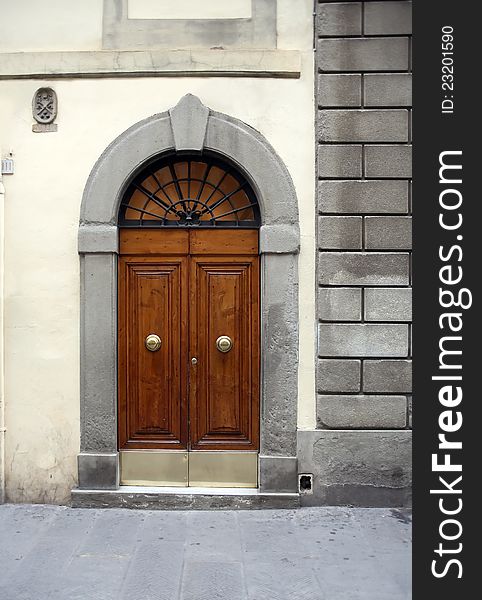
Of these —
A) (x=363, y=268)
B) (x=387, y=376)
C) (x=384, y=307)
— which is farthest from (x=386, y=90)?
(x=387, y=376)

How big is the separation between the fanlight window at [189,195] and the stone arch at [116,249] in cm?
22

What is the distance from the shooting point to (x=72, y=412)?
645 centimetres

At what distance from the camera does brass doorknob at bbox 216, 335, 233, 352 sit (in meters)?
6.46

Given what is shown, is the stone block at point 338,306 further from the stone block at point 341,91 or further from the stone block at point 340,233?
the stone block at point 341,91

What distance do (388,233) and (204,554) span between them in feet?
12.1

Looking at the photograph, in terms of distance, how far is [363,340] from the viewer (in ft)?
20.8

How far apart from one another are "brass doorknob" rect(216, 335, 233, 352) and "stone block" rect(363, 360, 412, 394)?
1470 mm

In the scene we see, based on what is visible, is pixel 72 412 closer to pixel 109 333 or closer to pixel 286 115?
pixel 109 333

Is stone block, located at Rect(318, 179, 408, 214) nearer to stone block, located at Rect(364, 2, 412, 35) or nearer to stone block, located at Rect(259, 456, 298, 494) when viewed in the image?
stone block, located at Rect(364, 2, 412, 35)

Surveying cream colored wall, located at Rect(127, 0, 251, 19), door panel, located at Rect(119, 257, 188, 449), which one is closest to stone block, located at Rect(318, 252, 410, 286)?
door panel, located at Rect(119, 257, 188, 449)

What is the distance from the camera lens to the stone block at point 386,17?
6340 millimetres

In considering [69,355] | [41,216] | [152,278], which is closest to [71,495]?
[69,355]

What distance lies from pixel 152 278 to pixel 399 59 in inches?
140

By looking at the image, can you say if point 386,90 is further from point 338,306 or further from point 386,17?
point 338,306
